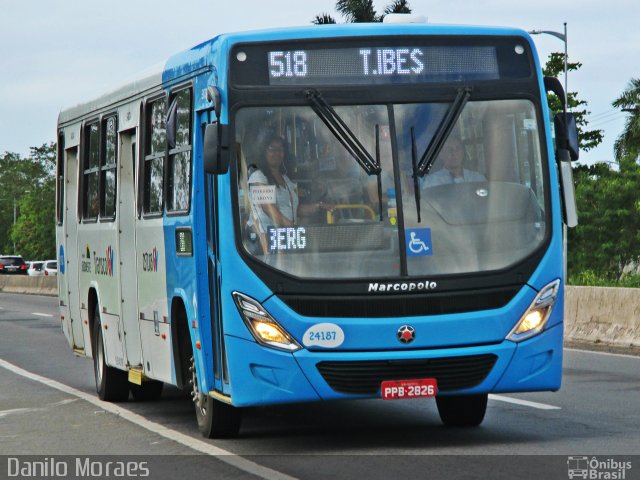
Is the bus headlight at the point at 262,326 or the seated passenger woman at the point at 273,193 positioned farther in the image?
the seated passenger woman at the point at 273,193

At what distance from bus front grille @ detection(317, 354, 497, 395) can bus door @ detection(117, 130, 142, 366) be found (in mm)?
3537

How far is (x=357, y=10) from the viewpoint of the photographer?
55.7 meters

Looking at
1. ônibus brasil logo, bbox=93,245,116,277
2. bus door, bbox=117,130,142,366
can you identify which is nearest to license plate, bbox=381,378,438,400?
bus door, bbox=117,130,142,366

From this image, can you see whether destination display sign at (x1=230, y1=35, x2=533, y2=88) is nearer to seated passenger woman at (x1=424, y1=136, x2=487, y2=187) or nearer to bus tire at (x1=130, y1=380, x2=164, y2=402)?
seated passenger woman at (x1=424, y1=136, x2=487, y2=187)

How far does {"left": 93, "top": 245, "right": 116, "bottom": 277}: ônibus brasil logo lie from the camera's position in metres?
14.3

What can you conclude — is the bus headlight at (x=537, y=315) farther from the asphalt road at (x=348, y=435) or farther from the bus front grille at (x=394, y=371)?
the asphalt road at (x=348, y=435)

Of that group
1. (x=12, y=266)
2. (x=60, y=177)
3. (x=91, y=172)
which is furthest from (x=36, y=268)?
(x=91, y=172)

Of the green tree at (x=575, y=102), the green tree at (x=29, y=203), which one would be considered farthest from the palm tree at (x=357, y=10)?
the green tree at (x=29, y=203)

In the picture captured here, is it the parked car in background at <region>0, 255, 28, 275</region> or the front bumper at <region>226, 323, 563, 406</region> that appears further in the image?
the parked car in background at <region>0, 255, 28, 275</region>

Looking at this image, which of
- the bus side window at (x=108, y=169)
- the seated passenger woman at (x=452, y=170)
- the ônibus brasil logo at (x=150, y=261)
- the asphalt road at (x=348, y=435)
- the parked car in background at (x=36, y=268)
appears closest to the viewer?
the asphalt road at (x=348, y=435)

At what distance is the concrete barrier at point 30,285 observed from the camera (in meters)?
59.4

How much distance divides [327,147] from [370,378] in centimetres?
157

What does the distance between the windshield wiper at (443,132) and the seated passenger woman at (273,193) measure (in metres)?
0.70

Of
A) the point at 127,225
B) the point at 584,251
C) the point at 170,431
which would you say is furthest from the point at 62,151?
the point at 584,251
